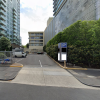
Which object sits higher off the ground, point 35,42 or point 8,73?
point 35,42

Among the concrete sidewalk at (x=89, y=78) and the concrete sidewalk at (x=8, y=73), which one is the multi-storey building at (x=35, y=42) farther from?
the concrete sidewalk at (x=89, y=78)

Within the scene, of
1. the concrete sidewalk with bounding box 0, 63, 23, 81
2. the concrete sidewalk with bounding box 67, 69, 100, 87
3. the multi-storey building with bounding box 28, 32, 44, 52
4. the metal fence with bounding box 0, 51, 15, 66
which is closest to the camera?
the concrete sidewalk with bounding box 67, 69, 100, 87

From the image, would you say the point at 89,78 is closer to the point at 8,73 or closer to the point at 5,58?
the point at 8,73

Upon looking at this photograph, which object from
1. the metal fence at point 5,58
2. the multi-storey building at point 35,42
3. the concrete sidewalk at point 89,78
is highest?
the multi-storey building at point 35,42

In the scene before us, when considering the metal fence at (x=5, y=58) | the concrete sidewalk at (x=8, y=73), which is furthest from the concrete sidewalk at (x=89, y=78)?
the metal fence at (x=5, y=58)

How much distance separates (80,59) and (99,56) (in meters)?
2.37

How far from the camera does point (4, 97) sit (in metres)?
4.36

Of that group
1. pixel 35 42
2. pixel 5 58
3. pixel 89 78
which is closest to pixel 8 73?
pixel 5 58

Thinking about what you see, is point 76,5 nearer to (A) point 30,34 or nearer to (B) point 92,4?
(B) point 92,4

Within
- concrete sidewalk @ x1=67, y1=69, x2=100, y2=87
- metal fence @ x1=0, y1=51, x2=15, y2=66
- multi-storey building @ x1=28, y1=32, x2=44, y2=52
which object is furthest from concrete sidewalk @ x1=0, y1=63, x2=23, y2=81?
multi-storey building @ x1=28, y1=32, x2=44, y2=52

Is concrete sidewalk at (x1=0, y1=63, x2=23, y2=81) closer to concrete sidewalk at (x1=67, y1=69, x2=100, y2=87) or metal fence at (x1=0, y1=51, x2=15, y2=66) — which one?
metal fence at (x1=0, y1=51, x2=15, y2=66)

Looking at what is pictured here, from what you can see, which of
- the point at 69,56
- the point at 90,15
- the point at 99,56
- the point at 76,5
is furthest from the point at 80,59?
the point at 76,5

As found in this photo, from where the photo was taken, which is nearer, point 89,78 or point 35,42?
point 89,78

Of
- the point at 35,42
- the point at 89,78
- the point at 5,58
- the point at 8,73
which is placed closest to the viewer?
the point at 89,78
